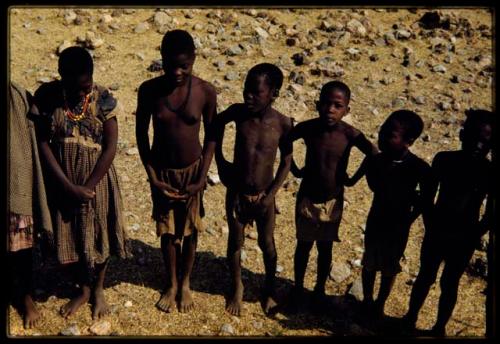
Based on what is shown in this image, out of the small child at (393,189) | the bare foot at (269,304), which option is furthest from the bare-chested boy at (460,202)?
the bare foot at (269,304)

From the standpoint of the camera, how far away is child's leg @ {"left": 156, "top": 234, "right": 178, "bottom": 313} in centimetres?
379

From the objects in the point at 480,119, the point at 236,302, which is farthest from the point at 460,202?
the point at 236,302

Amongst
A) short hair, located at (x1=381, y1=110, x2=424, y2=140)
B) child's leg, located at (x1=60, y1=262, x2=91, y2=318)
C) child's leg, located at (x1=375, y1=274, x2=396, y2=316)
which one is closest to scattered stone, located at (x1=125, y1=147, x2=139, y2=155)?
child's leg, located at (x1=60, y1=262, x2=91, y2=318)

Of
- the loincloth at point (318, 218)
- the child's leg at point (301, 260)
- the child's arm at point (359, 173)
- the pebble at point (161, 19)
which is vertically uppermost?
the pebble at point (161, 19)

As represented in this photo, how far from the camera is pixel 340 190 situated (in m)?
3.53

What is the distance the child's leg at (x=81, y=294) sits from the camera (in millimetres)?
3756

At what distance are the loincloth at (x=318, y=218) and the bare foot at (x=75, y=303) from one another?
1.60 metres

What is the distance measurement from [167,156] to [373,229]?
143 centimetres

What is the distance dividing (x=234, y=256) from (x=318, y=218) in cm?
69

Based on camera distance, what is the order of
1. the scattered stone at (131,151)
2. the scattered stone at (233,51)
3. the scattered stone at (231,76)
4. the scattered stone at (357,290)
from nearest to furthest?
the scattered stone at (357,290) < the scattered stone at (131,151) < the scattered stone at (231,76) < the scattered stone at (233,51)

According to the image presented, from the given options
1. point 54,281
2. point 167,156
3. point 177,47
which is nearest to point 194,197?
point 167,156

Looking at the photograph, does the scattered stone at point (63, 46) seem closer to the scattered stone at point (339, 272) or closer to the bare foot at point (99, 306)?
the bare foot at point (99, 306)

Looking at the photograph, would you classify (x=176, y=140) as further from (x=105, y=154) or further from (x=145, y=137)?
(x=105, y=154)

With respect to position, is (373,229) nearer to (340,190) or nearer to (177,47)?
(340,190)
